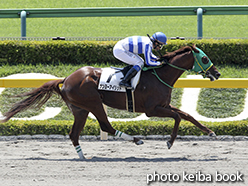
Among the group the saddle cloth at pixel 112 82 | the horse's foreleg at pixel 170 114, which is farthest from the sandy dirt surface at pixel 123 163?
the saddle cloth at pixel 112 82

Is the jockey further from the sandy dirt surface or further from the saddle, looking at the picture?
the sandy dirt surface

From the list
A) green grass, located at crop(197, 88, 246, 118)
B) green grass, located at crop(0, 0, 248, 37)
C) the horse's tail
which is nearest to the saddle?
the horse's tail

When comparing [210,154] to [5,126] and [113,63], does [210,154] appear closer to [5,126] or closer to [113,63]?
[5,126]

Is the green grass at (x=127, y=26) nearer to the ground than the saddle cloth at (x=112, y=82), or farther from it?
nearer to the ground

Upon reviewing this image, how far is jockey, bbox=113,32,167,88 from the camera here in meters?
5.61

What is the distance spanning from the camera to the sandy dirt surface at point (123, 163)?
423 cm

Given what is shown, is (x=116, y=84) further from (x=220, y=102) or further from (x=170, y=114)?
(x=220, y=102)

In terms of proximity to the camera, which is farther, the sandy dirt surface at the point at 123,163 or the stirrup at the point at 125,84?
the stirrup at the point at 125,84

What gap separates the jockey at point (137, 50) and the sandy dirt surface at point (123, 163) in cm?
114

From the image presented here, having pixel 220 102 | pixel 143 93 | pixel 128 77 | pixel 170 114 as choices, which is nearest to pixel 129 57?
pixel 128 77

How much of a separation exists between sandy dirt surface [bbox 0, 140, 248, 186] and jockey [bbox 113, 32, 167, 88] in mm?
1138

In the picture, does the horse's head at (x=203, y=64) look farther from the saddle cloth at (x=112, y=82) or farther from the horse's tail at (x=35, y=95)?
the horse's tail at (x=35, y=95)

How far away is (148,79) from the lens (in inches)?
227

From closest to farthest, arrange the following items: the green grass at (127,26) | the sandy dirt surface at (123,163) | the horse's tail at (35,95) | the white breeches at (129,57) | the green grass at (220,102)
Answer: the sandy dirt surface at (123,163)
the white breeches at (129,57)
the horse's tail at (35,95)
the green grass at (220,102)
the green grass at (127,26)
